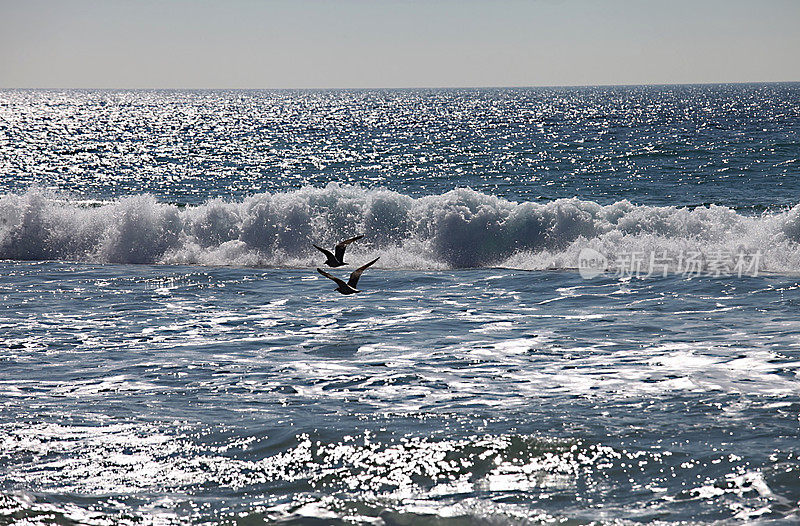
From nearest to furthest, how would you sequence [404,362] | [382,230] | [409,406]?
[409,406]
[404,362]
[382,230]

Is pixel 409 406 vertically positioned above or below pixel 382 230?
below

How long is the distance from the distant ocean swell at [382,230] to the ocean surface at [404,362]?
0.08m

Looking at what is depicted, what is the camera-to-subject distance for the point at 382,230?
25984mm

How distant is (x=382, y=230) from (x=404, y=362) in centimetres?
1302

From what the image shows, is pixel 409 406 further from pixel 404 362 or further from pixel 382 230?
pixel 382 230

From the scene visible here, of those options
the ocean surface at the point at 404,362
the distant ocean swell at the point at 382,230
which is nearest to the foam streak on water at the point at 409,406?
the ocean surface at the point at 404,362

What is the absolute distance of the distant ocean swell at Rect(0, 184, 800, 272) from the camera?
23.2 m

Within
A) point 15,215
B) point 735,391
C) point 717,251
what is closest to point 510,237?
point 717,251

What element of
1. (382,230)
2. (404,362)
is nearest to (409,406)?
(404,362)

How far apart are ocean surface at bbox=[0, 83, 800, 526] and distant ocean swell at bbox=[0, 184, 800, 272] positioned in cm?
8

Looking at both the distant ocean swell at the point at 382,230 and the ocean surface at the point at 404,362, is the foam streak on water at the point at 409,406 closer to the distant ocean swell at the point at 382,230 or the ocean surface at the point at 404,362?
the ocean surface at the point at 404,362

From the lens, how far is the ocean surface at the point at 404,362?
28.1ft

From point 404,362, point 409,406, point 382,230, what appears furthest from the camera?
point 382,230

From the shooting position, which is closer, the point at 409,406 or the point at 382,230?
the point at 409,406
